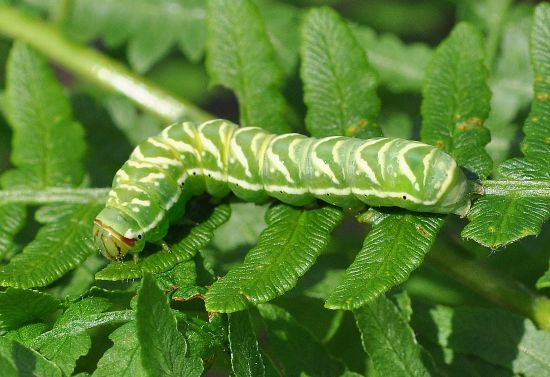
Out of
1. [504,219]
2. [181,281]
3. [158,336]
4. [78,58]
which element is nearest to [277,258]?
[181,281]

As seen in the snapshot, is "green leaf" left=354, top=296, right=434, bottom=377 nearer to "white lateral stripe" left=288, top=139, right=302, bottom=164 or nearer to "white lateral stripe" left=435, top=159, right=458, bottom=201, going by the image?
"white lateral stripe" left=435, top=159, right=458, bottom=201

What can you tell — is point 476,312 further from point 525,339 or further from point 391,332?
point 391,332

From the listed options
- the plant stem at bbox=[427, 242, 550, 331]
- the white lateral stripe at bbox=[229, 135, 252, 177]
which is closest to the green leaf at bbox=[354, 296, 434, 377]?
the plant stem at bbox=[427, 242, 550, 331]

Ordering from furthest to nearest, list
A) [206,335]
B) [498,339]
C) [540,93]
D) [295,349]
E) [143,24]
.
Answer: [143,24] → [540,93] → [498,339] → [295,349] → [206,335]

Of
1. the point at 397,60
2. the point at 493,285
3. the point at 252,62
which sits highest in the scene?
the point at 252,62

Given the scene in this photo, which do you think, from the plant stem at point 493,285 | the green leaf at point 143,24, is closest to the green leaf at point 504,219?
the plant stem at point 493,285

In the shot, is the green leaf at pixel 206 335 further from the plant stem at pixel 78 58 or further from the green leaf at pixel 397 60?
the green leaf at pixel 397 60

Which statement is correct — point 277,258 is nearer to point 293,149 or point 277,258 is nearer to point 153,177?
point 293,149
